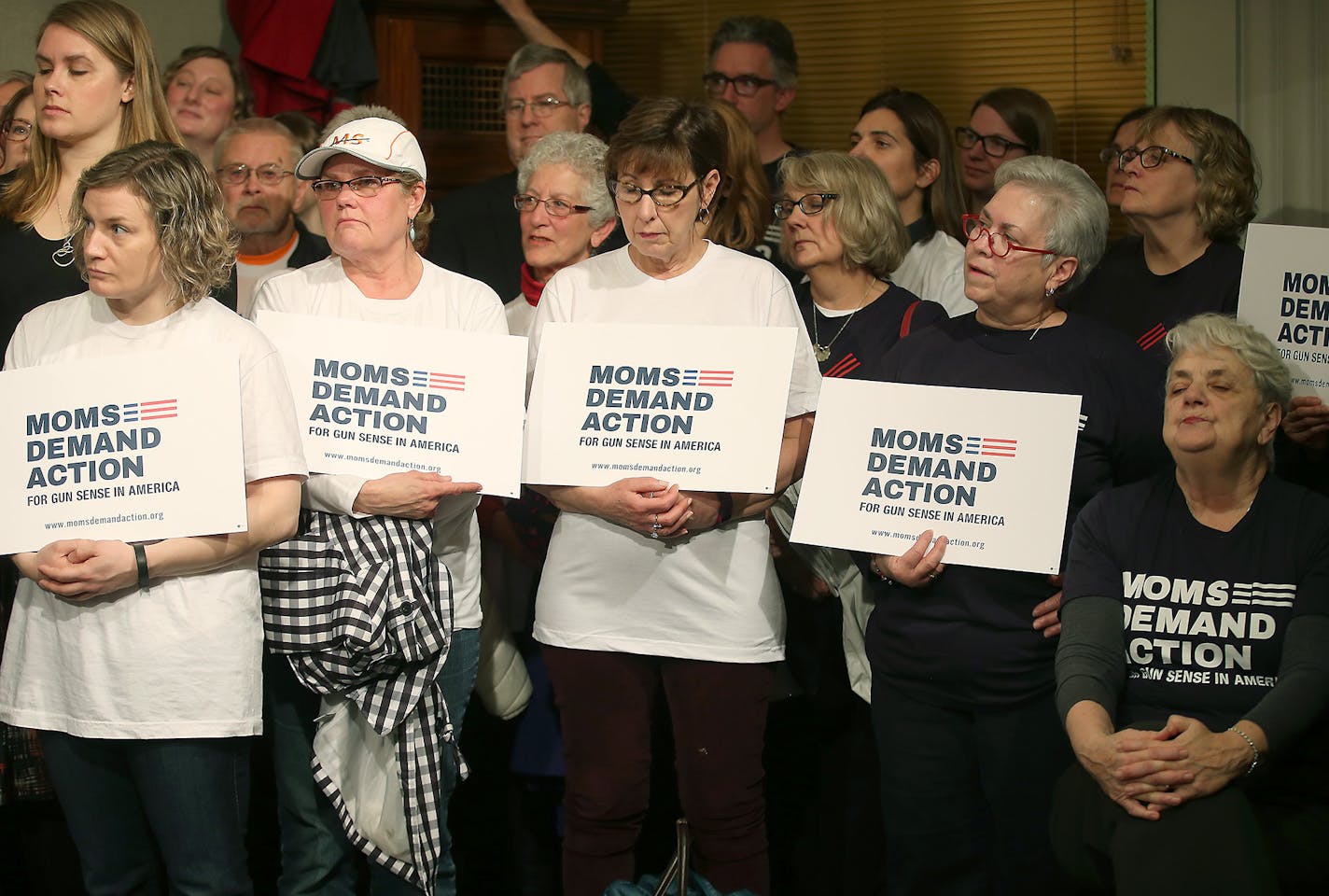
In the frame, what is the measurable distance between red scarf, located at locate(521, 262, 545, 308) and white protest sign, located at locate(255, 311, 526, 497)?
754mm

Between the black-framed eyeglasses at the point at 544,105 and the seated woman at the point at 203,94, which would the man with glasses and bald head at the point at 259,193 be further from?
the black-framed eyeglasses at the point at 544,105

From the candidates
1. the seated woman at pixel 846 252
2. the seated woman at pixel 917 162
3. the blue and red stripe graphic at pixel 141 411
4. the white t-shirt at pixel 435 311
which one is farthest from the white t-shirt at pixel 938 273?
the blue and red stripe graphic at pixel 141 411

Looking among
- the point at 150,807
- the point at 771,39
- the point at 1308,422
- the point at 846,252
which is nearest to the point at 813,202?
the point at 846,252

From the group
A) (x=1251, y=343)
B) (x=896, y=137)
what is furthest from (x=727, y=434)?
(x=896, y=137)

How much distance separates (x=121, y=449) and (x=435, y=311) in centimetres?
70

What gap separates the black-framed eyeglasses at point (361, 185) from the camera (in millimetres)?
2986

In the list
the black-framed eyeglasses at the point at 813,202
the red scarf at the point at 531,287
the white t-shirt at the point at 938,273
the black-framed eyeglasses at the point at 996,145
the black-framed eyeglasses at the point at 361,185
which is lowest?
the red scarf at the point at 531,287

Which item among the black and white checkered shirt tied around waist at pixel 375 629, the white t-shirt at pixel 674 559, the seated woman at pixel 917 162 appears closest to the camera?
the black and white checkered shirt tied around waist at pixel 375 629

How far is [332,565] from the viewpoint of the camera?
289cm

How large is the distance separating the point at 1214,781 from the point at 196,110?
357cm

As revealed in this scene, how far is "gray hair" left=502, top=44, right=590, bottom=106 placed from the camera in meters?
4.45

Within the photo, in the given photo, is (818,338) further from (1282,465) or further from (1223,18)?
(1223,18)

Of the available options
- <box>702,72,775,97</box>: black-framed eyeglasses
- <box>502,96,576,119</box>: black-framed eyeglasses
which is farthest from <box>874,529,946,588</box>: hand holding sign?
<box>702,72,775,97</box>: black-framed eyeglasses

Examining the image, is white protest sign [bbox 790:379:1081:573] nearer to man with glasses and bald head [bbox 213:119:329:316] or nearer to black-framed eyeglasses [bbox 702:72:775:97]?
man with glasses and bald head [bbox 213:119:329:316]
